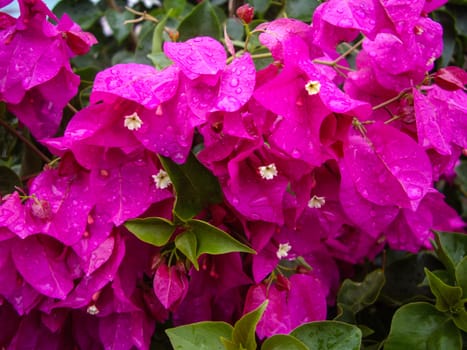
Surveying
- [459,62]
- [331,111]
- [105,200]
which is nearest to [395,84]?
[331,111]

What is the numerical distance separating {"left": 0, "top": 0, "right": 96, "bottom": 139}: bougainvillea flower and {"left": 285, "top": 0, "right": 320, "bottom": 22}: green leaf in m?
0.35

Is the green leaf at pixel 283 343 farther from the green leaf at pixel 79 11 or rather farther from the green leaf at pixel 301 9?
the green leaf at pixel 79 11

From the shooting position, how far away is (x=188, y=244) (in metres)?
0.67

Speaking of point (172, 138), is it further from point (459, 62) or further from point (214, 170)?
point (459, 62)

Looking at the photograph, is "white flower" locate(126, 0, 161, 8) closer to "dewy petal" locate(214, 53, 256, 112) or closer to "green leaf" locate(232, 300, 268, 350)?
"dewy petal" locate(214, 53, 256, 112)

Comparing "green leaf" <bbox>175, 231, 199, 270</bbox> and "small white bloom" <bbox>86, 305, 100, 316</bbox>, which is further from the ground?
"green leaf" <bbox>175, 231, 199, 270</bbox>

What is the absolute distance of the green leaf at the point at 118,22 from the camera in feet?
3.61

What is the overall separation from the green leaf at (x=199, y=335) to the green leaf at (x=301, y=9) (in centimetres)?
53

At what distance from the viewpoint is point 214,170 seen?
653 mm

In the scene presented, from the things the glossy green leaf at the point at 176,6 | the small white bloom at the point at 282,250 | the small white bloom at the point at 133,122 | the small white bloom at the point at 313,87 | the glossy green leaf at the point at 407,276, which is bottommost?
the glossy green leaf at the point at 407,276

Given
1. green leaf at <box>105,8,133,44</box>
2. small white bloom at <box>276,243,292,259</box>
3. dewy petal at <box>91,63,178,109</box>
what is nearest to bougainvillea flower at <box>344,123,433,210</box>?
small white bloom at <box>276,243,292,259</box>

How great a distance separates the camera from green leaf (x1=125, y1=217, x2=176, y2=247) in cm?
66

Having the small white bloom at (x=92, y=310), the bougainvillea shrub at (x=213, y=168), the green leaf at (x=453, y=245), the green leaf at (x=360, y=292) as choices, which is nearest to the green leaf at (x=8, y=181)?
the bougainvillea shrub at (x=213, y=168)

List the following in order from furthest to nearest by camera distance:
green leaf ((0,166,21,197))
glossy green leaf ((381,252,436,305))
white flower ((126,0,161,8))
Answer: white flower ((126,0,161,8)) → glossy green leaf ((381,252,436,305)) → green leaf ((0,166,21,197))
